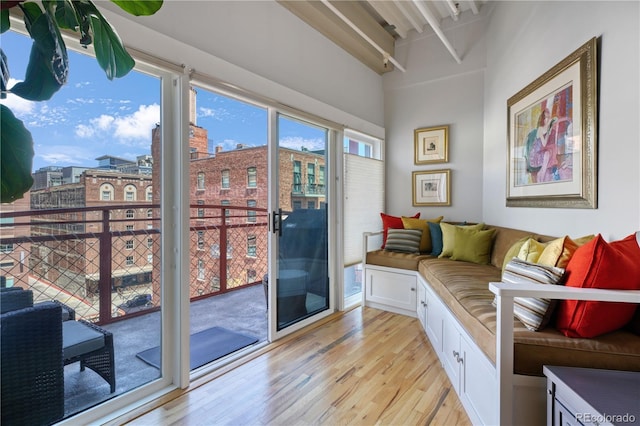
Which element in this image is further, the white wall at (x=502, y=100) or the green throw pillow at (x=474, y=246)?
the green throw pillow at (x=474, y=246)

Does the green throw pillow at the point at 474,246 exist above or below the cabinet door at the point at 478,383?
above

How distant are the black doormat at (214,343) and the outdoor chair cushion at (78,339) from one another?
71cm

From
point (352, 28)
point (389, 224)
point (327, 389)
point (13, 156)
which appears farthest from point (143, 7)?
point (389, 224)

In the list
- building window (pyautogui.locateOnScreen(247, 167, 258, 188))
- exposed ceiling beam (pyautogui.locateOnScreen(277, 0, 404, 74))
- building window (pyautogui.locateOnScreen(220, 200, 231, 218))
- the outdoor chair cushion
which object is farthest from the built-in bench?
building window (pyautogui.locateOnScreen(220, 200, 231, 218))

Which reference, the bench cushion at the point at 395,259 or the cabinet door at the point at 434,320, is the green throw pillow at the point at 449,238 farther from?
the cabinet door at the point at 434,320

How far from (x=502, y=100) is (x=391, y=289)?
7.55 feet

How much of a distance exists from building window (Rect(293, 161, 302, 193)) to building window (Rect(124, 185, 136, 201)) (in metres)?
1.36

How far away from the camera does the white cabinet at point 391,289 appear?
3.15 meters

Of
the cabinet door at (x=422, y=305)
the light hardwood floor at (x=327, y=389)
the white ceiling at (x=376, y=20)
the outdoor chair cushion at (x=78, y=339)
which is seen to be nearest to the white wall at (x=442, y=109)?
the white ceiling at (x=376, y=20)

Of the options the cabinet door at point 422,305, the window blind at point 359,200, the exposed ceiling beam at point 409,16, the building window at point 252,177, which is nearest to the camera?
the cabinet door at point 422,305

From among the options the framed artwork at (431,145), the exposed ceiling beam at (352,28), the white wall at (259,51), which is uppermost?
the exposed ceiling beam at (352,28)

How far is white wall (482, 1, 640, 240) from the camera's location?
1.55m

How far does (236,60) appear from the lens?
224 centimetres

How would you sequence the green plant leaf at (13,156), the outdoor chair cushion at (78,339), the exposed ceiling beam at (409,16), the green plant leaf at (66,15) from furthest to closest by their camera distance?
the exposed ceiling beam at (409,16) → the outdoor chair cushion at (78,339) → the green plant leaf at (66,15) → the green plant leaf at (13,156)
